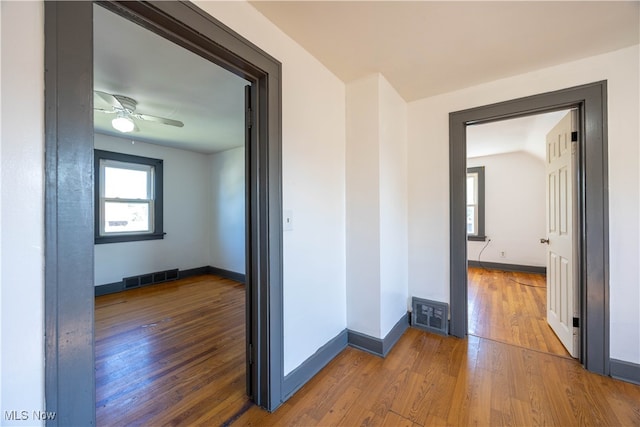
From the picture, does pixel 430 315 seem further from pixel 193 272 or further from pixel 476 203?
pixel 193 272

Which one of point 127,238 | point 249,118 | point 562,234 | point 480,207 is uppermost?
point 249,118

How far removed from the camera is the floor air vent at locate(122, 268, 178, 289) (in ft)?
13.7

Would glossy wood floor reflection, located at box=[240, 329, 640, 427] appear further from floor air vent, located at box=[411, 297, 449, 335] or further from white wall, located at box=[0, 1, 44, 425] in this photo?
white wall, located at box=[0, 1, 44, 425]

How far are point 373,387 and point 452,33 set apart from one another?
246 cm

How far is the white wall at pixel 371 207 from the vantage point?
2217 millimetres

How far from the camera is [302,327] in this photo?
6.21 ft

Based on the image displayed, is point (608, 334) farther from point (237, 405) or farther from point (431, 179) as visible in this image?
point (237, 405)

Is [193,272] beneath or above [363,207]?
beneath

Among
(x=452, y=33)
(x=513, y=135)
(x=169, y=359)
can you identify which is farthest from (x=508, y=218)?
(x=169, y=359)

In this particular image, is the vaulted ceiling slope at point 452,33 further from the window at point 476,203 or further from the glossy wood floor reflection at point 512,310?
the window at point 476,203

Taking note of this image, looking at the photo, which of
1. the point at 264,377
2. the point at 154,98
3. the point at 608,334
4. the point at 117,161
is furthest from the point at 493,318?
the point at 117,161

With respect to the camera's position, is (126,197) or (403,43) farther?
(126,197)

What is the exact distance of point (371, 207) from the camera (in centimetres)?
225

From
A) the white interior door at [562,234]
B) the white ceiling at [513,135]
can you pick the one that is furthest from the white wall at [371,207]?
the white ceiling at [513,135]
